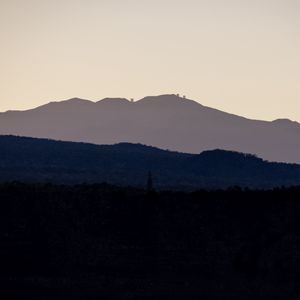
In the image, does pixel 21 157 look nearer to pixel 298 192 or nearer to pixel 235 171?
pixel 235 171

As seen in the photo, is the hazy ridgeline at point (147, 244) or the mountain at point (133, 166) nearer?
the hazy ridgeline at point (147, 244)

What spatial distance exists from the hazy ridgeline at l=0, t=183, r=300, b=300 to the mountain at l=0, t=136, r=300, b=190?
2395 inches

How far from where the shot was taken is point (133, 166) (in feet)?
523

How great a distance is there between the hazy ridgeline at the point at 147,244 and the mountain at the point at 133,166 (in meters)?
60.8

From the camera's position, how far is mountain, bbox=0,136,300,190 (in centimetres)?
13738

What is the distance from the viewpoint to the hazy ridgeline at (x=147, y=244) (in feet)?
194

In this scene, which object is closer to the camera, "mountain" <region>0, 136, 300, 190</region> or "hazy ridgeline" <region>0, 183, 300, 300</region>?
"hazy ridgeline" <region>0, 183, 300, 300</region>

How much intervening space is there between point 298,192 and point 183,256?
28.4 feet

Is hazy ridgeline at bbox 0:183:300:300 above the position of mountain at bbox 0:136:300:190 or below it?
below

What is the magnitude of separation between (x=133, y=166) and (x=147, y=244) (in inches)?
3745

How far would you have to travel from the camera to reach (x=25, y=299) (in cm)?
5678

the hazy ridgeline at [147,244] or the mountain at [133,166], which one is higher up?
the mountain at [133,166]

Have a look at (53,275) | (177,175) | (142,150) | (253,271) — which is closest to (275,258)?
(253,271)

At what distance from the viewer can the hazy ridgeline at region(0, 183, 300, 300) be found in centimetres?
5916
